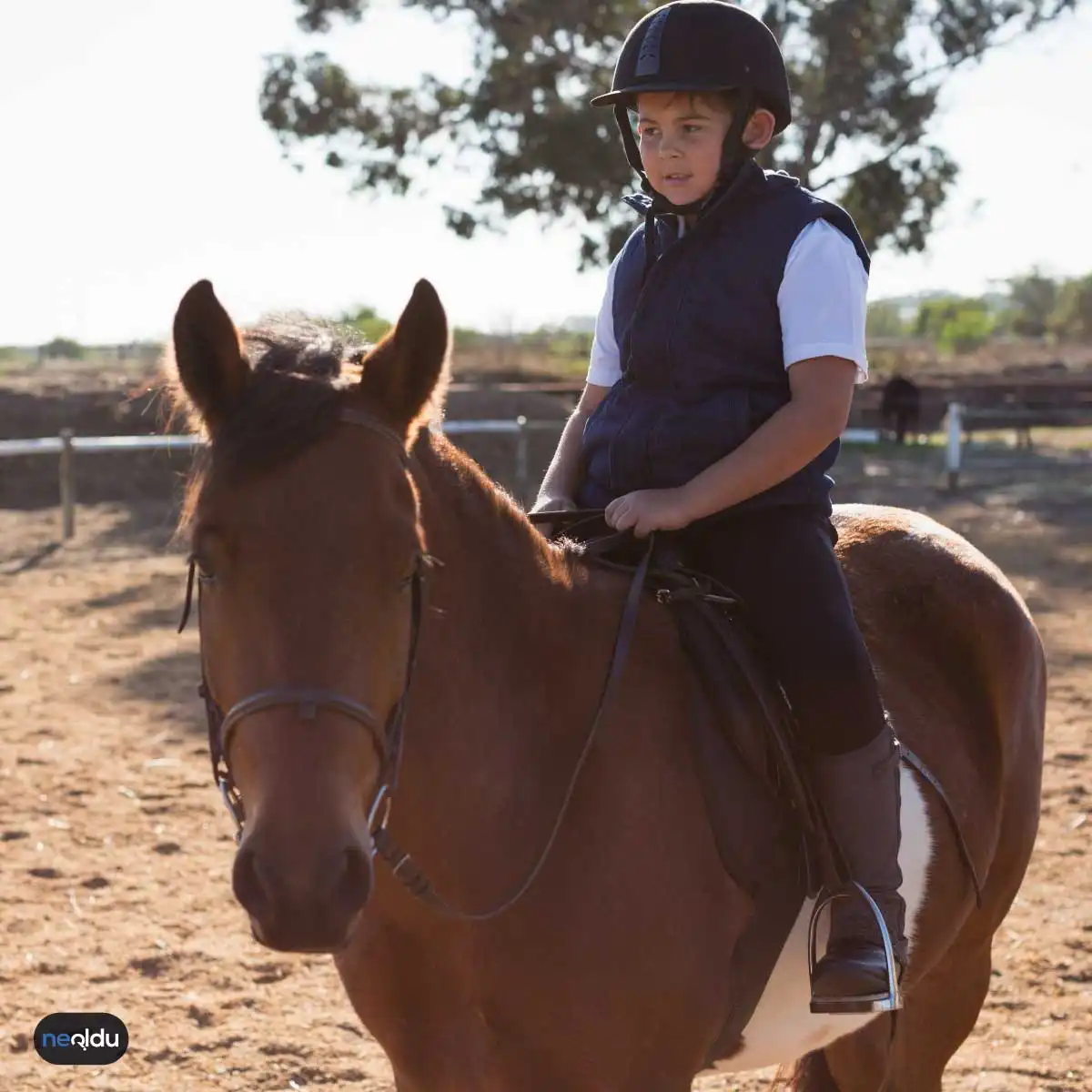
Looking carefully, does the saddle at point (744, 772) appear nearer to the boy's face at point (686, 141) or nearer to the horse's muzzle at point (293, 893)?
the boy's face at point (686, 141)

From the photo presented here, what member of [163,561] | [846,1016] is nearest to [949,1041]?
[846,1016]

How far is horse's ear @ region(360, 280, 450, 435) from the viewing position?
6.89 ft

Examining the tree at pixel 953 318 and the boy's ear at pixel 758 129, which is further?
the tree at pixel 953 318

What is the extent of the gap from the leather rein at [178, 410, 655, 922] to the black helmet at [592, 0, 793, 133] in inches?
40.7

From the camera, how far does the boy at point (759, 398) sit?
2543 mm

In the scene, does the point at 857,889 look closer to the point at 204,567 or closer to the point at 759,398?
the point at 759,398

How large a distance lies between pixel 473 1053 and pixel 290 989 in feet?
8.38

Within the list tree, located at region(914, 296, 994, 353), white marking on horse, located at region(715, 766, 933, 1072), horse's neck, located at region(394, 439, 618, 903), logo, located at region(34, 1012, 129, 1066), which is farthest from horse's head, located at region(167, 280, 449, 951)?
tree, located at region(914, 296, 994, 353)

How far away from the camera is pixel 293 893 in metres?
1.76

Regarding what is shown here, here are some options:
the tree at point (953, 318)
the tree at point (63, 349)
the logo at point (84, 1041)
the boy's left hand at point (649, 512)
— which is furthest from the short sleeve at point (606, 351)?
the tree at point (953, 318)

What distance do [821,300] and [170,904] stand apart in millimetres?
3970

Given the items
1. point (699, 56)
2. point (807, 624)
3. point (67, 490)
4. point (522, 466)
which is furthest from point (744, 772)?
point (522, 466)

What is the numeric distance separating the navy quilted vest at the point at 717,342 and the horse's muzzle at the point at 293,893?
1210 mm

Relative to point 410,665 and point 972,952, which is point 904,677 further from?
point 410,665
